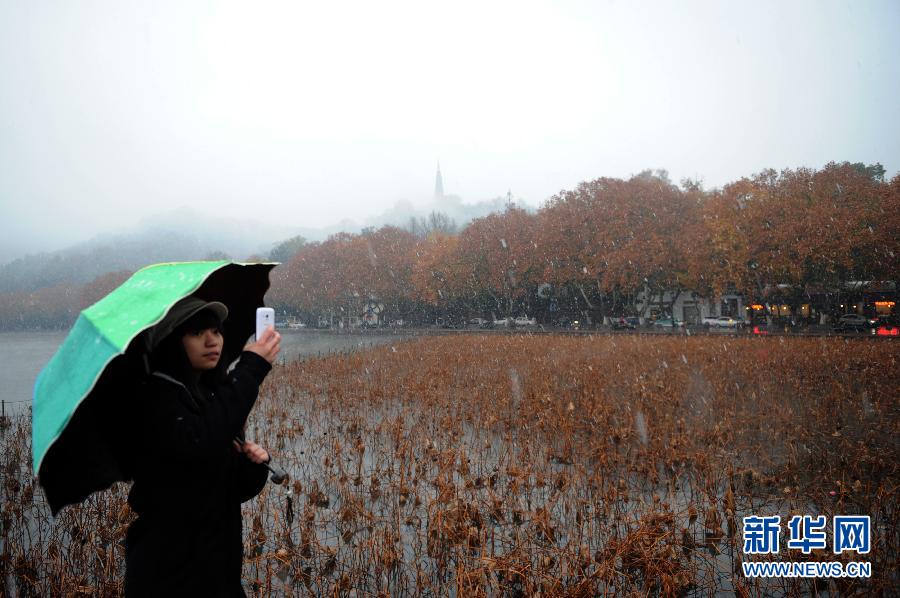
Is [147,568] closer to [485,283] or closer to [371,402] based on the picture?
[371,402]

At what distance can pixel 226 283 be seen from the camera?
7.88 ft

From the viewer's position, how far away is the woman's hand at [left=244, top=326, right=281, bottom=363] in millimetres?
2047

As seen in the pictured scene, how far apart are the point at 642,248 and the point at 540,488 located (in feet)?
116

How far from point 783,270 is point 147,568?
127ft

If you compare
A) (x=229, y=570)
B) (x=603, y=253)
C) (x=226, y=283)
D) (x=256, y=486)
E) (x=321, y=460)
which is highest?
(x=603, y=253)

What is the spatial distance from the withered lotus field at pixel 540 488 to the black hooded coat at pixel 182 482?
0.58m

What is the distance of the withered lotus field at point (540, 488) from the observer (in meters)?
4.35

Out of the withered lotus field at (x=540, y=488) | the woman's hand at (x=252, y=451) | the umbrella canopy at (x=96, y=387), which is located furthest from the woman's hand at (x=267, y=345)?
the withered lotus field at (x=540, y=488)

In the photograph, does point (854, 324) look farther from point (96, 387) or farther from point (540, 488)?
point (96, 387)

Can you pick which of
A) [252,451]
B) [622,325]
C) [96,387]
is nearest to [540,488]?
[252,451]

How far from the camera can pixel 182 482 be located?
77.7 inches

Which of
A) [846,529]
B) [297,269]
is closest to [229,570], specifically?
[846,529]

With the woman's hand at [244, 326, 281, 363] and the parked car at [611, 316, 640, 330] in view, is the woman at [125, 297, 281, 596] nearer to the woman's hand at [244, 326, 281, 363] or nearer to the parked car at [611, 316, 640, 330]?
the woman's hand at [244, 326, 281, 363]

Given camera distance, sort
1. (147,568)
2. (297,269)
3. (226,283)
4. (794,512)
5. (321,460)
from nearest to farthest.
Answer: (147,568) → (226,283) → (794,512) → (321,460) → (297,269)
